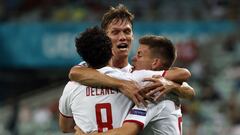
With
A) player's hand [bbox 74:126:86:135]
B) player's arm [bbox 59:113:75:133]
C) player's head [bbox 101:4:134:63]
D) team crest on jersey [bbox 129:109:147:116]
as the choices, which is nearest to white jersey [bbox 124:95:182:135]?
team crest on jersey [bbox 129:109:147:116]

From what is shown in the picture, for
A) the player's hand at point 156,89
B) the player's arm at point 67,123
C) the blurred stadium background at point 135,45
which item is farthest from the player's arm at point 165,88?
the blurred stadium background at point 135,45

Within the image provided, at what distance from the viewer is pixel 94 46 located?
4.55m

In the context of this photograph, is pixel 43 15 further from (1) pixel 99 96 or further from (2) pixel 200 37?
(1) pixel 99 96

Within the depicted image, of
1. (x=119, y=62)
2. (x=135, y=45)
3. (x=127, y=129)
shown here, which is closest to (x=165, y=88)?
(x=127, y=129)

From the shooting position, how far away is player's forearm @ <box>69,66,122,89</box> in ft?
15.0

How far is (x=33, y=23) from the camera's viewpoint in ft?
53.0

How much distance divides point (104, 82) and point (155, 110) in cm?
34

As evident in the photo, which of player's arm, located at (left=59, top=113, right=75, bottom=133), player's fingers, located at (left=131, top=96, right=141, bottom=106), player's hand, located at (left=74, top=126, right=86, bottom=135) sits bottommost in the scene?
player's arm, located at (left=59, top=113, right=75, bottom=133)

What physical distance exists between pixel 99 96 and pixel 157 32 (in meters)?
10.4

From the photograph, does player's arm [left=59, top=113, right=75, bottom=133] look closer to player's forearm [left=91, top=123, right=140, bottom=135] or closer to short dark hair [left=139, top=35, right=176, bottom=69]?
player's forearm [left=91, top=123, right=140, bottom=135]

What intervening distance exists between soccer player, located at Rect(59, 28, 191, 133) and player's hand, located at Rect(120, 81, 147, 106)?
0.07 m

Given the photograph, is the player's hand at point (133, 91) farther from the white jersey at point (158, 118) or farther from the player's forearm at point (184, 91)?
the player's forearm at point (184, 91)

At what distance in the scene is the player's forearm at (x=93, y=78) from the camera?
15.0 ft

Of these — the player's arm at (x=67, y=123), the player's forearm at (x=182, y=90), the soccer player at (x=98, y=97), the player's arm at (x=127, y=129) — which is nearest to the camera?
the player's arm at (x=127, y=129)
